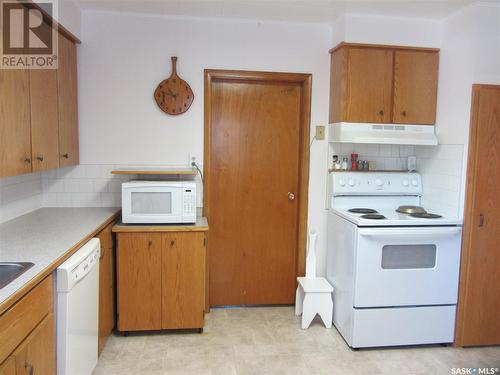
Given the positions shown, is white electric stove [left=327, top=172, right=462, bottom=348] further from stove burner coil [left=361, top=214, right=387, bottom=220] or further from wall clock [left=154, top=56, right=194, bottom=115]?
wall clock [left=154, top=56, right=194, bottom=115]

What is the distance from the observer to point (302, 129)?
3.27 m

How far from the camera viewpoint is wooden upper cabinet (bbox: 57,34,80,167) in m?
2.62

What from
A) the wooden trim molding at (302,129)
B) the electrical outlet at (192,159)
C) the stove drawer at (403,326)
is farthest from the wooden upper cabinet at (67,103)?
the stove drawer at (403,326)

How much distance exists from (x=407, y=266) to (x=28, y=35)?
269 cm

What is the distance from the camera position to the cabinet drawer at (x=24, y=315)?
1296 millimetres

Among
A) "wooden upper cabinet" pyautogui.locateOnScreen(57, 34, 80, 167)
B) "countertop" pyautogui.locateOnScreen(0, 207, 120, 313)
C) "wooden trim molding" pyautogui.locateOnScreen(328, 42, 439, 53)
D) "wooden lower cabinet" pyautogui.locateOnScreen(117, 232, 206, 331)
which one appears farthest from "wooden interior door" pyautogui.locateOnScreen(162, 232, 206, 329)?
"wooden trim molding" pyautogui.locateOnScreen(328, 42, 439, 53)

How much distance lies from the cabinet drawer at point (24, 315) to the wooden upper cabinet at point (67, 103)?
1226mm

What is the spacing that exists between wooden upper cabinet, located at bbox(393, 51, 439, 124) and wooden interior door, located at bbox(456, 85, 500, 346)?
421 millimetres

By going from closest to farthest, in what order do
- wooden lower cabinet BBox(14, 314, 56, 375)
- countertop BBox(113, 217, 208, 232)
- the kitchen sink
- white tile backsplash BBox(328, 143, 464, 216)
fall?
wooden lower cabinet BBox(14, 314, 56, 375)
the kitchen sink
countertop BBox(113, 217, 208, 232)
white tile backsplash BBox(328, 143, 464, 216)

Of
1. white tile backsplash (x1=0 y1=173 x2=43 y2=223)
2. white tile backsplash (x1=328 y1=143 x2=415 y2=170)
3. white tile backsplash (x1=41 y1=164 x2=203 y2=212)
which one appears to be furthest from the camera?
white tile backsplash (x1=328 y1=143 x2=415 y2=170)

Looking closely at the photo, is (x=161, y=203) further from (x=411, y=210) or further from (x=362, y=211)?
(x=411, y=210)

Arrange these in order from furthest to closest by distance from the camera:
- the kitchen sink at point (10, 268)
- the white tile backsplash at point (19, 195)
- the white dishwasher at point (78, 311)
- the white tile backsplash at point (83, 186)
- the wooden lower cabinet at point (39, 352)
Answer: the white tile backsplash at point (83, 186) < the white tile backsplash at point (19, 195) < the white dishwasher at point (78, 311) < the kitchen sink at point (10, 268) < the wooden lower cabinet at point (39, 352)

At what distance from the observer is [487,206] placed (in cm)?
267

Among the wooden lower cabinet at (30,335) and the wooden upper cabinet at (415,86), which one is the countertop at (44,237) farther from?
the wooden upper cabinet at (415,86)
